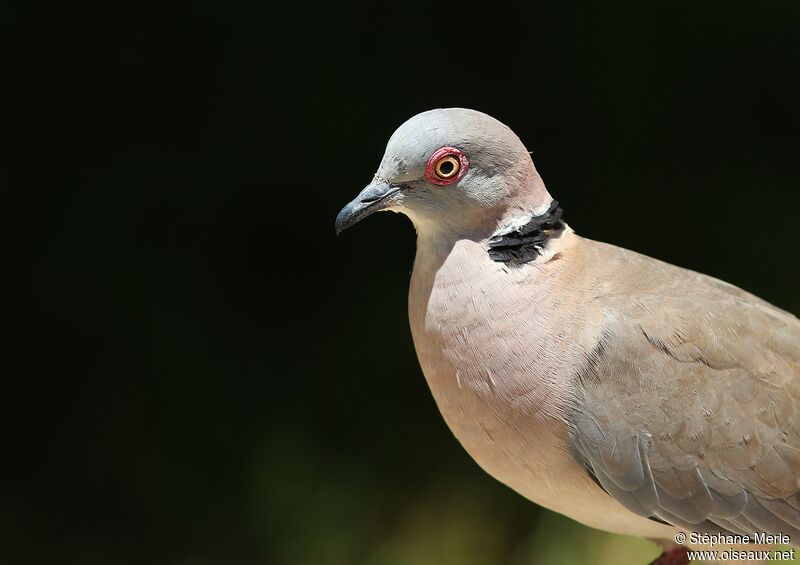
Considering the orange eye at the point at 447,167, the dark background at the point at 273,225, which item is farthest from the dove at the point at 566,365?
the dark background at the point at 273,225

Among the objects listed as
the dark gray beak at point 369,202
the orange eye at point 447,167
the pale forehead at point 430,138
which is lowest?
the dark gray beak at point 369,202

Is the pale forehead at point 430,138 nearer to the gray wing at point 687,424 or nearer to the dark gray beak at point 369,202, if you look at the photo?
the dark gray beak at point 369,202

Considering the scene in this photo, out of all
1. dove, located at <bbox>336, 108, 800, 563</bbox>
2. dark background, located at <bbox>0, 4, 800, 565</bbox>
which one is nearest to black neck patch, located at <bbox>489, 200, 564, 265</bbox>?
dove, located at <bbox>336, 108, 800, 563</bbox>

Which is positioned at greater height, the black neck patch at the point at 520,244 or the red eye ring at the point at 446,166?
the red eye ring at the point at 446,166

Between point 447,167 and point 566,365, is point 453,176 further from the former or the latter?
point 566,365

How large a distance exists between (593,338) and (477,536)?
5.89 feet

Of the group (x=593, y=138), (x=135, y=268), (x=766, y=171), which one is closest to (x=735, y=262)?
(x=766, y=171)

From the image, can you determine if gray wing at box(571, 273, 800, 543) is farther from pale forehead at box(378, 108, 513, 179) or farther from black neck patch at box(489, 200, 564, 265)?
pale forehead at box(378, 108, 513, 179)

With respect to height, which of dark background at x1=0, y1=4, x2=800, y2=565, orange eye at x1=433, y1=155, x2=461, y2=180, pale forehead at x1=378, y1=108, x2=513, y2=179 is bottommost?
dark background at x1=0, y1=4, x2=800, y2=565

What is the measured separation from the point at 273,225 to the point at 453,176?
2.27 meters

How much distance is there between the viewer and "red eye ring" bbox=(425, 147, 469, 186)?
2271 mm

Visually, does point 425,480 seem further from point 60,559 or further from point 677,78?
point 677,78

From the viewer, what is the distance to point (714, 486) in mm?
2369

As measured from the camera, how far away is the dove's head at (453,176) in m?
2.27
